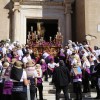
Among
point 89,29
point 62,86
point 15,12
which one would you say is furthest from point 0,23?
point 62,86

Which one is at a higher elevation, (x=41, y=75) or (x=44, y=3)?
(x=44, y=3)

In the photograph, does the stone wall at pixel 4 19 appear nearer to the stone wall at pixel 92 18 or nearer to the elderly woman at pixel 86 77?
the stone wall at pixel 92 18

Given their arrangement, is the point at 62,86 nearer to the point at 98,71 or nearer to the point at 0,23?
the point at 98,71

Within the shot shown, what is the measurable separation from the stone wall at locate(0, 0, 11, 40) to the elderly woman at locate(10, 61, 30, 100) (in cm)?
1364

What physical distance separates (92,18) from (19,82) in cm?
1282

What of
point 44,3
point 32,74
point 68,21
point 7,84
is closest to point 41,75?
point 32,74

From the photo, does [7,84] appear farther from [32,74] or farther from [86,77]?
[86,77]

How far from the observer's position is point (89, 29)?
844 inches

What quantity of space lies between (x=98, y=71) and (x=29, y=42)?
9476mm

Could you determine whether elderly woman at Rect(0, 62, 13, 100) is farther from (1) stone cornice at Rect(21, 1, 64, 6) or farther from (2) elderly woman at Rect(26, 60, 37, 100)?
(1) stone cornice at Rect(21, 1, 64, 6)

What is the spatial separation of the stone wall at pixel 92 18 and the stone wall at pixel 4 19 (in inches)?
210

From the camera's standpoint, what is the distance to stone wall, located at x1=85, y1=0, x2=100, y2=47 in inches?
845

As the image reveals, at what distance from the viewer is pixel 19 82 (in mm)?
9547

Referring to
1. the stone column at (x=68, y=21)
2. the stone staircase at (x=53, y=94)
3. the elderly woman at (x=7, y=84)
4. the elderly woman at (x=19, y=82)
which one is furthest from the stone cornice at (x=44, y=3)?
the elderly woman at (x=19, y=82)
